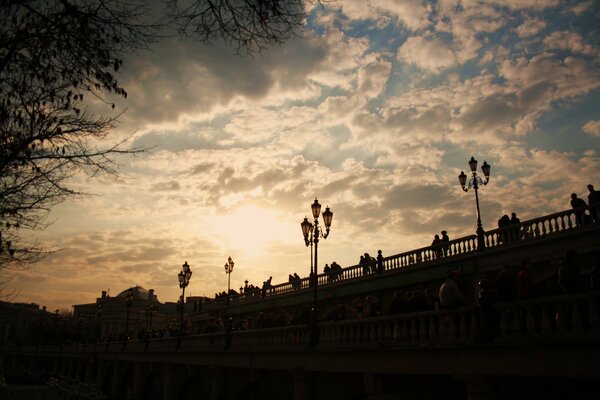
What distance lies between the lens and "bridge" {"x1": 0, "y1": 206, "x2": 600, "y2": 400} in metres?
9.80

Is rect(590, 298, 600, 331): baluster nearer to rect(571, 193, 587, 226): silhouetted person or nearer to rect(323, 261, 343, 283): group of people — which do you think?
rect(571, 193, 587, 226): silhouetted person

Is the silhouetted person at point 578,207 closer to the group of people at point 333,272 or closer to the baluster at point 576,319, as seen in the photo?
the baluster at point 576,319

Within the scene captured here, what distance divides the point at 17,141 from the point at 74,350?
76.3 metres

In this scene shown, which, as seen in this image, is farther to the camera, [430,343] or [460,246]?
[460,246]

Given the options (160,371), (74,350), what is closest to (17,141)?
(160,371)

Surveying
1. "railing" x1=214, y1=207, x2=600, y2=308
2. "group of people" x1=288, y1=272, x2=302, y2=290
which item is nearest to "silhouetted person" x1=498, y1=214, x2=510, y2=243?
"railing" x1=214, y1=207, x2=600, y2=308

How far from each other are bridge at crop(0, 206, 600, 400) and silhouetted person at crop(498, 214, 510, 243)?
0.08m

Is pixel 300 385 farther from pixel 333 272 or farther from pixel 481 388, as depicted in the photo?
pixel 333 272

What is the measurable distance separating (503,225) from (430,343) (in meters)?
11.4

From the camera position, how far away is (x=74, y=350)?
252 ft

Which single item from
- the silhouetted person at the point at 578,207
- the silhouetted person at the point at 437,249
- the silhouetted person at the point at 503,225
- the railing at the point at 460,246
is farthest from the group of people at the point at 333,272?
the silhouetted person at the point at 578,207

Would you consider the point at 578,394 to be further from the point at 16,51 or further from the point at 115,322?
the point at 115,322

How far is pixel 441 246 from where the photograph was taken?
24281 millimetres

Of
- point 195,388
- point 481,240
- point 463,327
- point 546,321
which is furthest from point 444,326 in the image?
point 195,388
